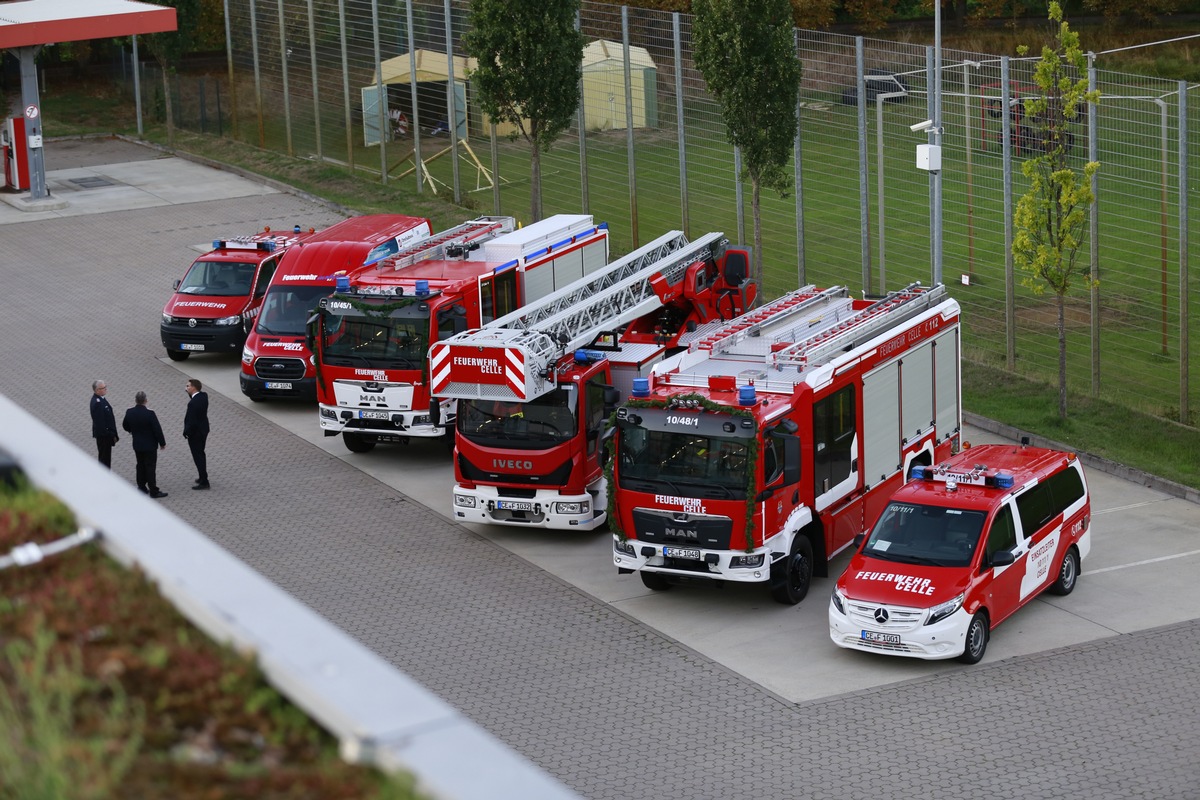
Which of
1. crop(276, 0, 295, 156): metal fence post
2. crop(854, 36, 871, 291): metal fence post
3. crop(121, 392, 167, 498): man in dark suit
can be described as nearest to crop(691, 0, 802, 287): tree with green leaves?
crop(854, 36, 871, 291): metal fence post

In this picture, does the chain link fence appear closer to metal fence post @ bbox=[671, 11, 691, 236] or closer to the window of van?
metal fence post @ bbox=[671, 11, 691, 236]

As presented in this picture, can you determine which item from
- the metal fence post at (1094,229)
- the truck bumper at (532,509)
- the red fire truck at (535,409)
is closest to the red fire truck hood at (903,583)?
the red fire truck at (535,409)

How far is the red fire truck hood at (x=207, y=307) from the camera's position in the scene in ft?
91.2

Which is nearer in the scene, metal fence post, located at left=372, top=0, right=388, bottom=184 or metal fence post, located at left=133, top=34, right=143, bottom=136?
metal fence post, located at left=372, top=0, right=388, bottom=184

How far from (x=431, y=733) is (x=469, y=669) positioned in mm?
9943

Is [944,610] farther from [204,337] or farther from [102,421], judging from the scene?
[204,337]

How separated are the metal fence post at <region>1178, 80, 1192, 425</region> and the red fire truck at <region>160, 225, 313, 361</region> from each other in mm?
14126

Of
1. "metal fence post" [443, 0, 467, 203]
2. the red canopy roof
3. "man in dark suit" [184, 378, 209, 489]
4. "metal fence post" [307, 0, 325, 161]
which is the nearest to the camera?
"man in dark suit" [184, 378, 209, 489]

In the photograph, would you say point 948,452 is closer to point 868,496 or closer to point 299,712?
point 868,496

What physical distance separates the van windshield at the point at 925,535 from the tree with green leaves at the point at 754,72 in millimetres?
11422

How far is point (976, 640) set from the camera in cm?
1630

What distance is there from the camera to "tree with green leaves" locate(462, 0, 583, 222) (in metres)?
31.5

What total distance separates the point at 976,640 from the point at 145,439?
11031mm

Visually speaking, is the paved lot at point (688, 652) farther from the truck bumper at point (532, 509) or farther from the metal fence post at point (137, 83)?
the metal fence post at point (137, 83)
